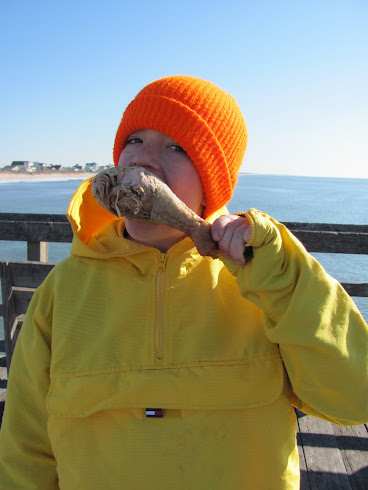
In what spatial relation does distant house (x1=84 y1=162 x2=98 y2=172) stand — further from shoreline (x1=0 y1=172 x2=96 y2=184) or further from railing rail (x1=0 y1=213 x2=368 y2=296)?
railing rail (x1=0 y1=213 x2=368 y2=296)

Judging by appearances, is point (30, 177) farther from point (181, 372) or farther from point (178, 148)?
point (181, 372)

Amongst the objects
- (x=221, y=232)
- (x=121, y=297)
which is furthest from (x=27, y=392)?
(x=221, y=232)

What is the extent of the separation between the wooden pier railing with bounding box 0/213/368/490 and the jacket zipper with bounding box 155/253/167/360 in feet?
3.87

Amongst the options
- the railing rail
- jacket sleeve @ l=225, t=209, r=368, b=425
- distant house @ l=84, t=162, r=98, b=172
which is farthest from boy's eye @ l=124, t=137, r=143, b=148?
distant house @ l=84, t=162, r=98, b=172

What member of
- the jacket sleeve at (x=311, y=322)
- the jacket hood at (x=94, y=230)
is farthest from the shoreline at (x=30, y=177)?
the jacket sleeve at (x=311, y=322)

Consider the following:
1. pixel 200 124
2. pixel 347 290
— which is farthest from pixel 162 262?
pixel 347 290

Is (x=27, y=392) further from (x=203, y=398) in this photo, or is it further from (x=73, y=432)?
(x=203, y=398)

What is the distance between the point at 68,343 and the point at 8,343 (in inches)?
58.0

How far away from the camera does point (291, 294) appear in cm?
115

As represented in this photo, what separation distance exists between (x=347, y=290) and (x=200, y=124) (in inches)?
A: 62.2

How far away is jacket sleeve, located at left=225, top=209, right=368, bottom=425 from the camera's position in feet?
3.66

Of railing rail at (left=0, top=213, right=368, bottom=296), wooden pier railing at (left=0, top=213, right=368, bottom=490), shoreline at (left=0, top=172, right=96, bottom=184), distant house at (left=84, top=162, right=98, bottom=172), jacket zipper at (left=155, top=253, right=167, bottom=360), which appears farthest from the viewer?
distant house at (left=84, top=162, right=98, bottom=172)

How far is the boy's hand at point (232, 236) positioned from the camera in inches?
45.9

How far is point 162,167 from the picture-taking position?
1.35 metres
